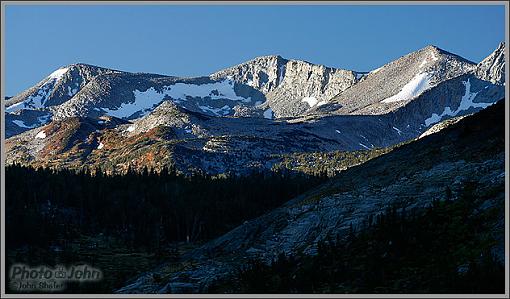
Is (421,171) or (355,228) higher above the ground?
(421,171)

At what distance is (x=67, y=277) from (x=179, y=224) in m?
65.2

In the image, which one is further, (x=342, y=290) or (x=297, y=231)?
(x=297, y=231)

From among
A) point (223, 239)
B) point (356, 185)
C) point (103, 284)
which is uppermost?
point (356, 185)

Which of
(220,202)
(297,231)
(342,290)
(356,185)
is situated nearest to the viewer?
(342,290)

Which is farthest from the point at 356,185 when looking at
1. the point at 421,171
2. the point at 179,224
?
the point at 179,224

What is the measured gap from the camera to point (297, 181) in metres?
170

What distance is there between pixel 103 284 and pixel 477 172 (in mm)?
35719

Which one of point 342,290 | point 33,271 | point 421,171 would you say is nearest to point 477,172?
point 421,171

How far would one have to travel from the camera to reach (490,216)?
3812 cm

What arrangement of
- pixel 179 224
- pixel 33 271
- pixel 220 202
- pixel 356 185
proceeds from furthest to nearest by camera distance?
pixel 220 202
pixel 179 224
pixel 33 271
pixel 356 185

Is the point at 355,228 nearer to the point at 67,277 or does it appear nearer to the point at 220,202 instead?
the point at 67,277

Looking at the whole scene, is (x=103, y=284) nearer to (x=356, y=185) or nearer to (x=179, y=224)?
(x=356, y=185)

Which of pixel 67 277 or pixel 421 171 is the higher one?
pixel 421 171

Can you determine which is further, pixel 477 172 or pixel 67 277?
pixel 67 277
